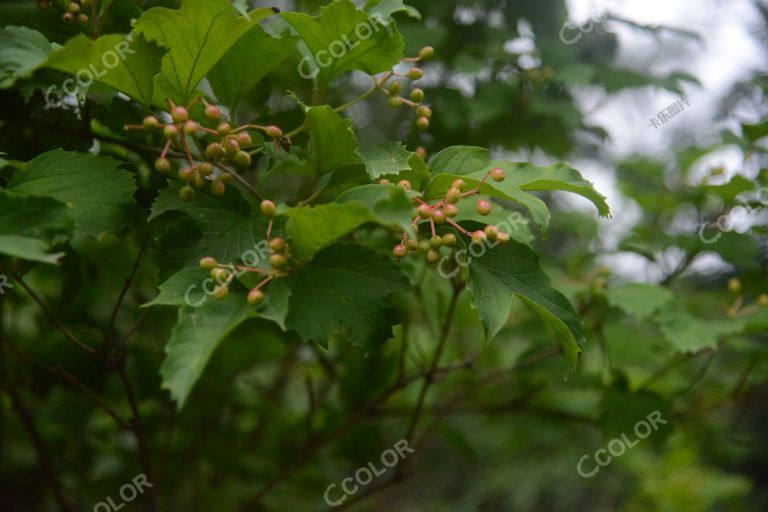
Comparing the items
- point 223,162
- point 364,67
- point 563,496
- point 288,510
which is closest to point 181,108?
point 223,162

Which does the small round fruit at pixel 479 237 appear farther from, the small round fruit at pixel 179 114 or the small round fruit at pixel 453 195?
the small round fruit at pixel 179 114

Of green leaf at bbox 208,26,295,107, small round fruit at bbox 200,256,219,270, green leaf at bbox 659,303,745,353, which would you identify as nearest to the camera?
small round fruit at bbox 200,256,219,270

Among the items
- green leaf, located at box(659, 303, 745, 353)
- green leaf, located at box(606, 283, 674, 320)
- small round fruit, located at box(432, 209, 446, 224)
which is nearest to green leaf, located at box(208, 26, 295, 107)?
small round fruit, located at box(432, 209, 446, 224)

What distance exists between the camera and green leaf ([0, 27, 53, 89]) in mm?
797

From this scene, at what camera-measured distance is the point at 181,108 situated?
83cm

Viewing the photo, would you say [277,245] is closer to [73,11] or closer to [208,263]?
[208,263]

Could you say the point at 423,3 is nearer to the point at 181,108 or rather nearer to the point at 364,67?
the point at 364,67

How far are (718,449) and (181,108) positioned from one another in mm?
1977

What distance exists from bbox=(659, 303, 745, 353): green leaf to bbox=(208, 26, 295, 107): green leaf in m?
0.98

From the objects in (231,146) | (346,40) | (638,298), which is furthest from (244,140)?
(638,298)

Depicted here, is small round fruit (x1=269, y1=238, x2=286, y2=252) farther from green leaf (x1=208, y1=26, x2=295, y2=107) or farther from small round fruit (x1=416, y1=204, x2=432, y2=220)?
green leaf (x1=208, y1=26, x2=295, y2=107)

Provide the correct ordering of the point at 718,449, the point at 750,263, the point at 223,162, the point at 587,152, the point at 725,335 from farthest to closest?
the point at 587,152, the point at 718,449, the point at 750,263, the point at 725,335, the point at 223,162

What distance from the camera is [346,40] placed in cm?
93

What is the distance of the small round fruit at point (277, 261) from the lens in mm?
799
